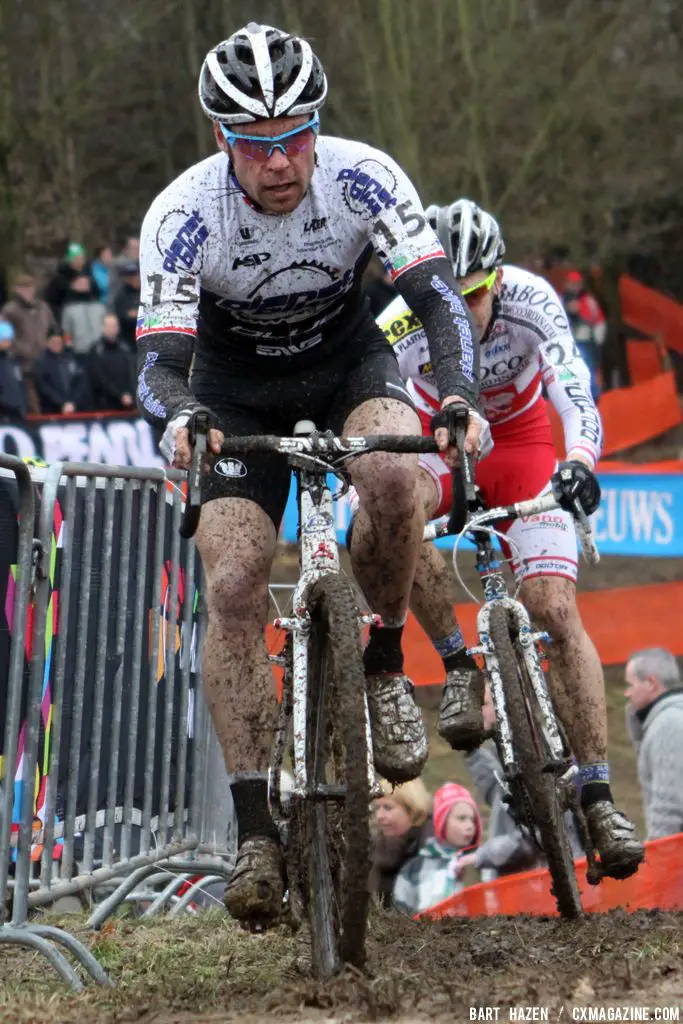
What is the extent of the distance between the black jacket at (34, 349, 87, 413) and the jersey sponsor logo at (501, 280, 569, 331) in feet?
31.0

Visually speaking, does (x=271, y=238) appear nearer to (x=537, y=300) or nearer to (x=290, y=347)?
(x=290, y=347)

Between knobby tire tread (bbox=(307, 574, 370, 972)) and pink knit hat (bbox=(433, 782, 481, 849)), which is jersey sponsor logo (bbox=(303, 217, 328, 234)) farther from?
pink knit hat (bbox=(433, 782, 481, 849))

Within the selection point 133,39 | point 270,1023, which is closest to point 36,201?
point 133,39

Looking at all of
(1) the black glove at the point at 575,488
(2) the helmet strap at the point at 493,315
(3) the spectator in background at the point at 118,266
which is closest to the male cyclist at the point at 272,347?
(1) the black glove at the point at 575,488

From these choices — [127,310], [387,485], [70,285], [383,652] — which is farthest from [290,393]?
[70,285]

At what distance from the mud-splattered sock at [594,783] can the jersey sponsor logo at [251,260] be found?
280 cm

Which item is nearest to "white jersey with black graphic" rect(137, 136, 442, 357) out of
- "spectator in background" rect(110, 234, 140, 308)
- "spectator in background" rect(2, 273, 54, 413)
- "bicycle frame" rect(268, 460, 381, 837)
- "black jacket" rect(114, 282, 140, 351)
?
"bicycle frame" rect(268, 460, 381, 837)

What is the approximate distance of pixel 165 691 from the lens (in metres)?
7.54

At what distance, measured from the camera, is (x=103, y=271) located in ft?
62.7

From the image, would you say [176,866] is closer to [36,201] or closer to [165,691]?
[165,691]

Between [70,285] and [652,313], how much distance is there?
1372 centimetres

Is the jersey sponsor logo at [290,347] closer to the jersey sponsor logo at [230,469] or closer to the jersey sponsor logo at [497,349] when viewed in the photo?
the jersey sponsor logo at [230,469]

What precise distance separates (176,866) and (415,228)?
3.16 m

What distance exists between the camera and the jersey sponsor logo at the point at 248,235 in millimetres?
5984
